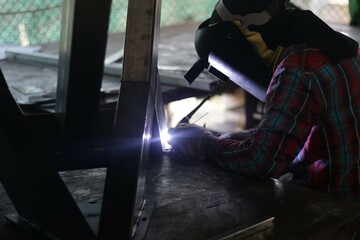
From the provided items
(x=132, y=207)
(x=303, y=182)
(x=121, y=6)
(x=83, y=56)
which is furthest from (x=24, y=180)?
(x=121, y=6)

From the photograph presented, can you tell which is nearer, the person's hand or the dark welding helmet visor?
the dark welding helmet visor

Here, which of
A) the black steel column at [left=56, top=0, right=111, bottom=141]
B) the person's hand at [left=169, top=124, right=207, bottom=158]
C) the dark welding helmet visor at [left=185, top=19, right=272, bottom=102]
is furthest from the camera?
the person's hand at [left=169, top=124, right=207, bottom=158]

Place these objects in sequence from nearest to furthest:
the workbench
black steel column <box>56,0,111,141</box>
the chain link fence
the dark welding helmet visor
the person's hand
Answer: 1. the workbench
2. black steel column <box>56,0,111,141</box>
3. the dark welding helmet visor
4. the person's hand
5. the chain link fence

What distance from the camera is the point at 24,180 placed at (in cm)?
124

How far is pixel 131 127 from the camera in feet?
4.23

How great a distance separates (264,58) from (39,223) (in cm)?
88

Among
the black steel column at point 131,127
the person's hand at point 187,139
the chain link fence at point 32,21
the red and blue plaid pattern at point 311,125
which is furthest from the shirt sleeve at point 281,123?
the chain link fence at point 32,21

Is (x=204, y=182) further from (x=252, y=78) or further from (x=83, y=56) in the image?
(x=83, y=56)

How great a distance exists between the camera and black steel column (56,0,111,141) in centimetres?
161

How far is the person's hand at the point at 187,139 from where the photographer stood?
74.5 inches

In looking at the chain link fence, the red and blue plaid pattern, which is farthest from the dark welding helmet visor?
the chain link fence

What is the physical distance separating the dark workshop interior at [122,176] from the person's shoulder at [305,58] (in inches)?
14.3

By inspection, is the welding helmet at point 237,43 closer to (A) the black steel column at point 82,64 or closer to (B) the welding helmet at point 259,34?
(B) the welding helmet at point 259,34

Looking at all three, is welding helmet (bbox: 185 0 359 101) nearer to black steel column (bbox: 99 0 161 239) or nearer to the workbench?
the workbench
